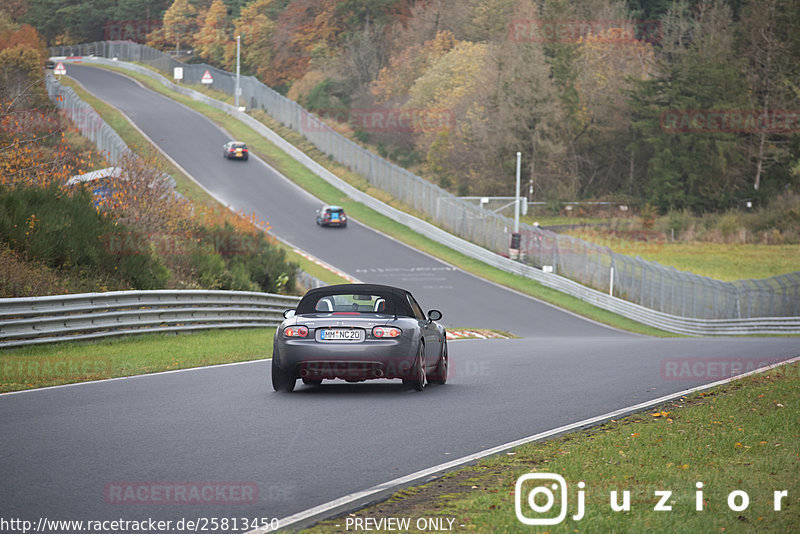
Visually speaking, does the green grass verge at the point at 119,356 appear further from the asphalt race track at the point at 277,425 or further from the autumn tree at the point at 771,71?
the autumn tree at the point at 771,71

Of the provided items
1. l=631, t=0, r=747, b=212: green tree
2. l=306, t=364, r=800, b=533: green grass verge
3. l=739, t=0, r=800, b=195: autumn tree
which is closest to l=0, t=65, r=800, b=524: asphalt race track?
l=306, t=364, r=800, b=533: green grass verge

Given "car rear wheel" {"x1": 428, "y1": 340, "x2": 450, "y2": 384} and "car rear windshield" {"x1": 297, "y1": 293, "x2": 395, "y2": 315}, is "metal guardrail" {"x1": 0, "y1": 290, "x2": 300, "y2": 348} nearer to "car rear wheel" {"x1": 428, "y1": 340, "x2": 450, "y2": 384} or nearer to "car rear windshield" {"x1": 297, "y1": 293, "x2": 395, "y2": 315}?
"car rear windshield" {"x1": 297, "y1": 293, "x2": 395, "y2": 315}

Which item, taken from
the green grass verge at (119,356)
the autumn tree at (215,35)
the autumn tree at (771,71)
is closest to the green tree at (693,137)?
the autumn tree at (771,71)

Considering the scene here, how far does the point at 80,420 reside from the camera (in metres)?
10.5

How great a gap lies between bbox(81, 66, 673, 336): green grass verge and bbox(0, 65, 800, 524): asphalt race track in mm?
24593

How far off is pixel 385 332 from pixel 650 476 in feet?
18.2

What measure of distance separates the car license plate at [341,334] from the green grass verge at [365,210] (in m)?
33.2

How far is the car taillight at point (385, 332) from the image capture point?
12.9 meters

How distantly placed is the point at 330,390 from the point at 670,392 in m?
4.45

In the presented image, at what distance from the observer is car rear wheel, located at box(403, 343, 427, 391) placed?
13250 millimetres

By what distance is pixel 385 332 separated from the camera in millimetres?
12898

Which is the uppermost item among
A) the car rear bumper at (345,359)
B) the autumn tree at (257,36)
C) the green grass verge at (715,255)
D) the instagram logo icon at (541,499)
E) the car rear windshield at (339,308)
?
the autumn tree at (257,36)

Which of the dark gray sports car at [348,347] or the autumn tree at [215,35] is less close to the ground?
the autumn tree at [215,35]

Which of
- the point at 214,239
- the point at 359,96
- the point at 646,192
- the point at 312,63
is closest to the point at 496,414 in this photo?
the point at 214,239
